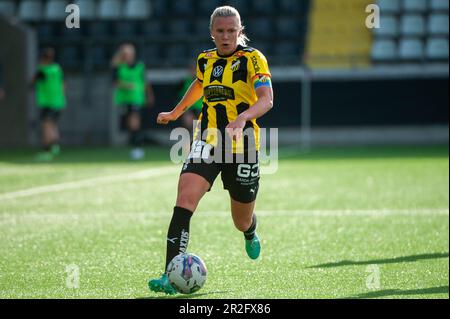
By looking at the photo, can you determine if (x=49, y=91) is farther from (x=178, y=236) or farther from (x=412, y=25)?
(x=178, y=236)

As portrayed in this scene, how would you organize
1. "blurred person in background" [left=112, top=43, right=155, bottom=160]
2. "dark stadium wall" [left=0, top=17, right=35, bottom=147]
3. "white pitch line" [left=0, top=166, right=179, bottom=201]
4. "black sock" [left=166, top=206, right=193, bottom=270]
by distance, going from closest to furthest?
"black sock" [left=166, top=206, right=193, bottom=270] < "white pitch line" [left=0, top=166, right=179, bottom=201] < "blurred person in background" [left=112, top=43, right=155, bottom=160] < "dark stadium wall" [left=0, top=17, right=35, bottom=147]

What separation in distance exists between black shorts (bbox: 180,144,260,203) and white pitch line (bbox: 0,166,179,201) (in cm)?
650

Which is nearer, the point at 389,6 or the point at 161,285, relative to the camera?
the point at 161,285

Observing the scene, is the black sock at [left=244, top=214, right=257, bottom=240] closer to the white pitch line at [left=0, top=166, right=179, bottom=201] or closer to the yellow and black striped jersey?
the yellow and black striped jersey

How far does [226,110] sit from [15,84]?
18.5 metres

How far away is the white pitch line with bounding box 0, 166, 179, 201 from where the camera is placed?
1371 cm

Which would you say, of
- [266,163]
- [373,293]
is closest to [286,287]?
[373,293]

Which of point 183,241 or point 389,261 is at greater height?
point 183,241

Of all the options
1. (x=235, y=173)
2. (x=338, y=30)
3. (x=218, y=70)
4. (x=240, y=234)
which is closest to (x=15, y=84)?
(x=338, y=30)

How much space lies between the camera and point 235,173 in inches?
284

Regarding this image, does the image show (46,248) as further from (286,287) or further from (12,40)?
(12,40)

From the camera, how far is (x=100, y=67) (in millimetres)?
25484

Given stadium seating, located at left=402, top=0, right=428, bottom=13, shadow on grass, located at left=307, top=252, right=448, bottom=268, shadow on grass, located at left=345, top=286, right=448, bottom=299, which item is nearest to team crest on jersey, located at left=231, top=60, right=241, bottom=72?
shadow on grass, located at left=307, top=252, right=448, bottom=268

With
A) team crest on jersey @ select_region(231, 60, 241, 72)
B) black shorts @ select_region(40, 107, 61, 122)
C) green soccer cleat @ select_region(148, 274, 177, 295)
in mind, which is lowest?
black shorts @ select_region(40, 107, 61, 122)
